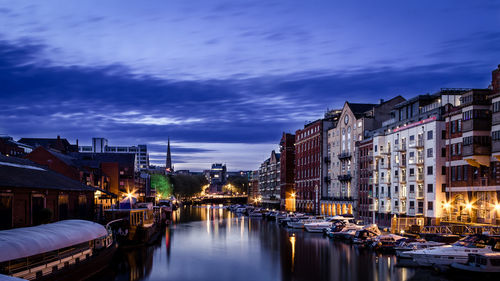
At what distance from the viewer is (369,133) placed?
107062 mm

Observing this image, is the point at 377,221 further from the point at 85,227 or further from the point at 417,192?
the point at 85,227

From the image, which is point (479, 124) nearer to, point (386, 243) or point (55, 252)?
point (386, 243)

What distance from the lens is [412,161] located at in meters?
82.1

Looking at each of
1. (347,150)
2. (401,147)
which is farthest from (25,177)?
(347,150)

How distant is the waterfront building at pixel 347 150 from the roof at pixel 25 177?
216ft

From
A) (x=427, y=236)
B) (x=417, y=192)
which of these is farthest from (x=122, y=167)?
(x=427, y=236)

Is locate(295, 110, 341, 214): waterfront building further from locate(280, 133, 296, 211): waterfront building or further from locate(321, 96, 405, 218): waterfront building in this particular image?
locate(280, 133, 296, 211): waterfront building

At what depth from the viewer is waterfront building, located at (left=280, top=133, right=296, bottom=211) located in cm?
17235

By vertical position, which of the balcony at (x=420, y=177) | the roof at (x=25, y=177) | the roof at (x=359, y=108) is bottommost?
the balcony at (x=420, y=177)

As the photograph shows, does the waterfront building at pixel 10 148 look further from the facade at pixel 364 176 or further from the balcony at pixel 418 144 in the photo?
the balcony at pixel 418 144

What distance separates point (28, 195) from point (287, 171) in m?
130

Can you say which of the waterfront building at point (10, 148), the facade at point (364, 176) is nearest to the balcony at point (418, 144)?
the facade at point (364, 176)

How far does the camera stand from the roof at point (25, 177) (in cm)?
4631

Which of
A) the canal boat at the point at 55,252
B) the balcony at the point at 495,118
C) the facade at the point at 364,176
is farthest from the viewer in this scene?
the facade at the point at 364,176
